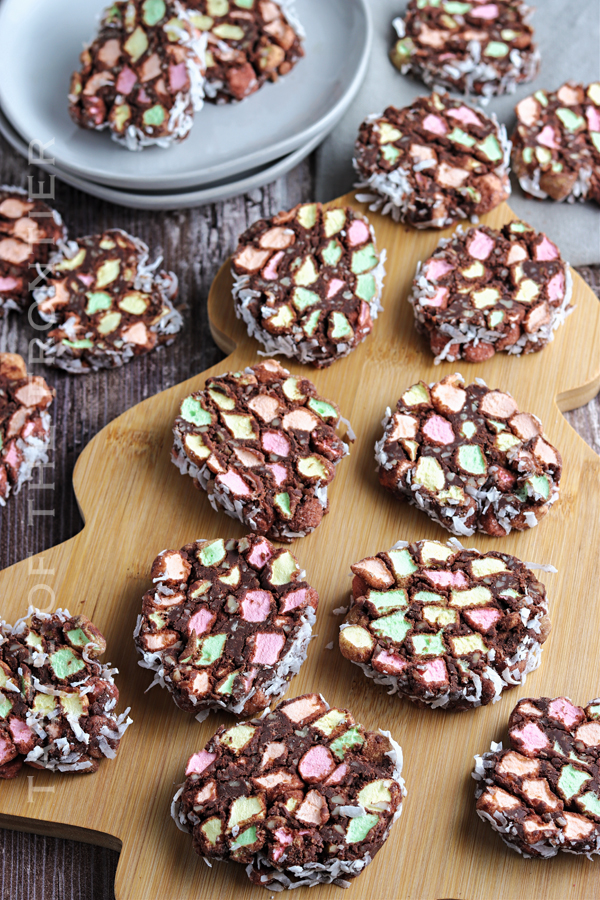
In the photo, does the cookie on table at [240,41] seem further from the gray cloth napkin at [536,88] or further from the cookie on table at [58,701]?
the cookie on table at [58,701]

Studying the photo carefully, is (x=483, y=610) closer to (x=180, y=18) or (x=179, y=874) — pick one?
(x=179, y=874)

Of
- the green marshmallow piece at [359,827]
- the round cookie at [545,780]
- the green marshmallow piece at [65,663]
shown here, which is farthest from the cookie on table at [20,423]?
the round cookie at [545,780]

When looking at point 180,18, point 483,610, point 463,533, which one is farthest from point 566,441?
point 180,18

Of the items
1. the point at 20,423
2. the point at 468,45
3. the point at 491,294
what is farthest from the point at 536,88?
the point at 20,423

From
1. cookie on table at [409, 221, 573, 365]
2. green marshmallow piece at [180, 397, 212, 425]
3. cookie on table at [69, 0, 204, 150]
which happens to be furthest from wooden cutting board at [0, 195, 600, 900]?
cookie on table at [69, 0, 204, 150]

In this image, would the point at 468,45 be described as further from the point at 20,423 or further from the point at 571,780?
the point at 571,780

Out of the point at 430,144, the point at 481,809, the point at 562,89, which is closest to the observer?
the point at 481,809
